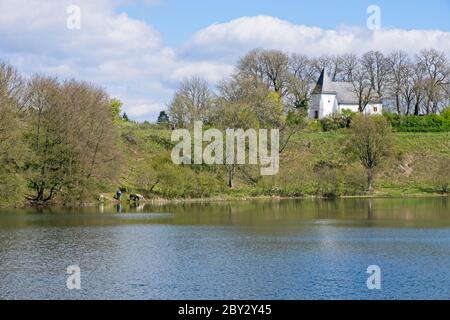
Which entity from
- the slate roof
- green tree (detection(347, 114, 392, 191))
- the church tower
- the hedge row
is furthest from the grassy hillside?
the slate roof

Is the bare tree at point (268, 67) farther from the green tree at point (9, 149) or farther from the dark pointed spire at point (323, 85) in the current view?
the green tree at point (9, 149)

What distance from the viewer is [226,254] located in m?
33.2

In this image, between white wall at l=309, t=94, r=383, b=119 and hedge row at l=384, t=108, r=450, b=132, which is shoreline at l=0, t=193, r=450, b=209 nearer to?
hedge row at l=384, t=108, r=450, b=132

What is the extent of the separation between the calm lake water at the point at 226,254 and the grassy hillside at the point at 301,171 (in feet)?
49.2

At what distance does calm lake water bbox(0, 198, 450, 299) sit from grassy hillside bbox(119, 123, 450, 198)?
15002 mm

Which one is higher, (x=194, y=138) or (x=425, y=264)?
(x=194, y=138)

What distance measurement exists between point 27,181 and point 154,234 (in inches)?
976

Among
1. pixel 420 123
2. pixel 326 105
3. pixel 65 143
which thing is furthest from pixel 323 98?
pixel 65 143

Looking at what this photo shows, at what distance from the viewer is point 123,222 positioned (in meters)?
47.7

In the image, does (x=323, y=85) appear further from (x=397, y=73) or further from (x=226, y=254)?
(x=226, y=254)

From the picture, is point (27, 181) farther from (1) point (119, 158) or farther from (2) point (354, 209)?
(2) point (354, 209)

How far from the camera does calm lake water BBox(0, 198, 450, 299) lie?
1001 inches

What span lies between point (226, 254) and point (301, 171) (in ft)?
140
